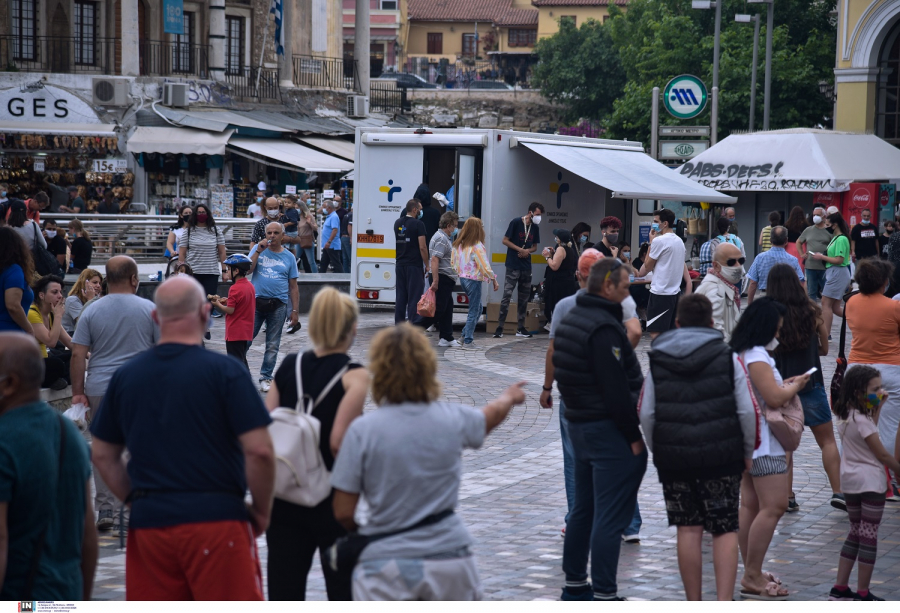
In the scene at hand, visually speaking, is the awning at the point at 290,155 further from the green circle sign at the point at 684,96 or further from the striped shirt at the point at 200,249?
the striped shirt at the point at 200,249

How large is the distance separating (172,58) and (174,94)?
3.95 m

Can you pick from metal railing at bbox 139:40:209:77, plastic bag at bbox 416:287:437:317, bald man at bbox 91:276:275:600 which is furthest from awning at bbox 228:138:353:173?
bald man at bbox 91:276:275:600

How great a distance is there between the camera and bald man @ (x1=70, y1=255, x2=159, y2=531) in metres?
6.93

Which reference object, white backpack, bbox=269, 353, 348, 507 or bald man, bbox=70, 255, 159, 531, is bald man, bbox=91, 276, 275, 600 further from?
bald man, bbox=70, 255, 159, 531

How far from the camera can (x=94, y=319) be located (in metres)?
6.92

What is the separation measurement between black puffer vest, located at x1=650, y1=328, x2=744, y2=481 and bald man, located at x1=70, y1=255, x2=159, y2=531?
10.3 ft

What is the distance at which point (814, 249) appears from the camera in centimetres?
1686

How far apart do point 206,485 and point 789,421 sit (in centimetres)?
347

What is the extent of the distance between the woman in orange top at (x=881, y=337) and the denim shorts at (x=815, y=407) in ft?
1.16

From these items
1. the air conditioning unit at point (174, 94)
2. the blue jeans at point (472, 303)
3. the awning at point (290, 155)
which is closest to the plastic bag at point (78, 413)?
the blue jeans at point (472, 303)

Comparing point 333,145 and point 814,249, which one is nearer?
point 814,249

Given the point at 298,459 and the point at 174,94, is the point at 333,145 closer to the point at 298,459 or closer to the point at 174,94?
the point at 174,94

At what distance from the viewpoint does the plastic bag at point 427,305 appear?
46.9ft

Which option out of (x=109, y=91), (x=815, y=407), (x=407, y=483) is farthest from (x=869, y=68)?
(x=407, y=483)
